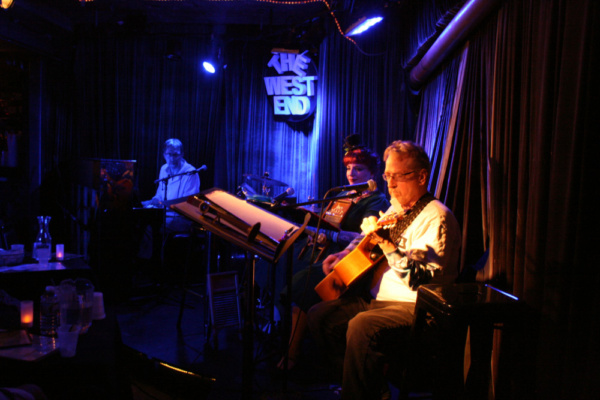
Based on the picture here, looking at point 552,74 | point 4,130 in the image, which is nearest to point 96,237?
point 4,130

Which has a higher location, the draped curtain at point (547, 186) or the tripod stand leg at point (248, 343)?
the draped curtain at point (547, 186)

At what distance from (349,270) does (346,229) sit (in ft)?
2.99

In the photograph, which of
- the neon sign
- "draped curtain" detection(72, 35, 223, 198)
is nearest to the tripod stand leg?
the neon sign

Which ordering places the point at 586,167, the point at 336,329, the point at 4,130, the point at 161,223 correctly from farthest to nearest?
1. the point at 4,130
2. the point at 161,223
3. the point at 336,329
4. the point at 586,167

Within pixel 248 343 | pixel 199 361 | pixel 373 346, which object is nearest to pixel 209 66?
pixel 199 361

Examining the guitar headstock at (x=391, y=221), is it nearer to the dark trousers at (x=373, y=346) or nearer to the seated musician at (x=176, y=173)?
the dark trousers at (x=373, y=346)

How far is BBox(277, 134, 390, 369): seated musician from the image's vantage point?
2951mm

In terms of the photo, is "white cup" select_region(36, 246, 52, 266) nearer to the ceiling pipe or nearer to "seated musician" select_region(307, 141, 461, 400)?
"seated musician" select_region(307, 141, 461, 400)

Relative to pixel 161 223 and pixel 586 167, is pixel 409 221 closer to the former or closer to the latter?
pixel 586 167

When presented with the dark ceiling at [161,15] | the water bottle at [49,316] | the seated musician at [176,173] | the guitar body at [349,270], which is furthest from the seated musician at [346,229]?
the seated musician at [176,173]

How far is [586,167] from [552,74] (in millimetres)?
516

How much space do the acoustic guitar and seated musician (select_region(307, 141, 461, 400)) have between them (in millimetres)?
50

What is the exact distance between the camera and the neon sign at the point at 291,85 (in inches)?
248

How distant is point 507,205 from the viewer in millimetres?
2100
